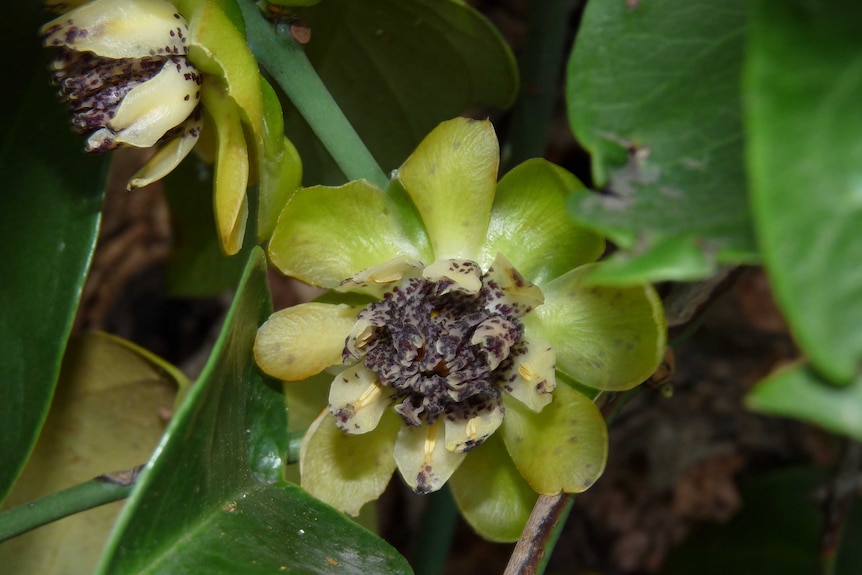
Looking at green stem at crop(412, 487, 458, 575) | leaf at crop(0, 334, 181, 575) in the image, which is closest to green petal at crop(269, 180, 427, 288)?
leaf at crop(0, 334, 181, 575)

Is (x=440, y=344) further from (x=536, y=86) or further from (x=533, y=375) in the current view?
(x=536, y=86)

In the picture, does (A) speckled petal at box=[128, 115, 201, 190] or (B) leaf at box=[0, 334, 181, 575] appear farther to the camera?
(B) leaf at box=[0, 334, 181, 575]

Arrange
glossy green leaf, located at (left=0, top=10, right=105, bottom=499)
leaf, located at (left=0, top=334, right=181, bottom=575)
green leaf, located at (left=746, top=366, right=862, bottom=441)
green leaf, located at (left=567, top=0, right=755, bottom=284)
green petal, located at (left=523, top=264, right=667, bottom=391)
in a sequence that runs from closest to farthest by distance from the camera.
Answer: green leaf, located at (left=746, top=366, right=862, bottom=441) → green leaf, located at (left=567, top=0, right=755, bottom=284) → green petal, located at (left=523, top=264, right=667, bottom=391) → glossy green leaf, located at (left=0, top=10, right=105, bottom=499) → leaf, located at (left=0, top=334, right=181, bottom=575)

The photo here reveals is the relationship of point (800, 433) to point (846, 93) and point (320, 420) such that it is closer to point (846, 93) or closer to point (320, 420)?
point (320, 420)

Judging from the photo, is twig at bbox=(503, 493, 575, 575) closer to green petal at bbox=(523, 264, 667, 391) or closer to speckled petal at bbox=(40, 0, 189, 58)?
green petal at bbox=(523, 264, 667, 391)

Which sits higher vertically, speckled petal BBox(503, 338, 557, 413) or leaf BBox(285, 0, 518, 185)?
leaf BBox(285, 0, 518, 185)

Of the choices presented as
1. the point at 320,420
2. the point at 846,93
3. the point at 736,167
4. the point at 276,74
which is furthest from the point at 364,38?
the point at 846,93

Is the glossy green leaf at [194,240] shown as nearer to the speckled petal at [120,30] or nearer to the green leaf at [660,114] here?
the speckled petal at [120,30]
